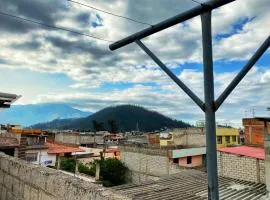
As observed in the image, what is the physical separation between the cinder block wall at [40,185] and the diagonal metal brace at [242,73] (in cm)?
152

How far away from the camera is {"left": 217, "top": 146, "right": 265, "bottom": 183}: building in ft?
53.3

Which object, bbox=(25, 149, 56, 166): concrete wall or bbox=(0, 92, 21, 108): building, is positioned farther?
bbox=(25, 149, 56, 166): concrete wall

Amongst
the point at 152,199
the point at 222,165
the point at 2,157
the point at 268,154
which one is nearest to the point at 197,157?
the point at 222,165

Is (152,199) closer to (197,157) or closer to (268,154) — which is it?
(268,154)

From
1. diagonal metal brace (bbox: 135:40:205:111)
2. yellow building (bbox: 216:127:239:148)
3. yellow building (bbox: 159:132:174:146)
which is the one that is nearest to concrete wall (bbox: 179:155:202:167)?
yellow building (bbox: 159:132:174:146)

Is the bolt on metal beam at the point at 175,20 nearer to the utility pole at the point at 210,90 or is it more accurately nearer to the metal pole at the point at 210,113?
the utility pole at the point at 210,90

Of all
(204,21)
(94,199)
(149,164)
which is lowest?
(149,164)

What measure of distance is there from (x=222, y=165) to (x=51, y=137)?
40213mm

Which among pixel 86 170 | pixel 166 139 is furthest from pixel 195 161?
pixel 86 170

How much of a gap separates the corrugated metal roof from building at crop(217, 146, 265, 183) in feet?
2.57

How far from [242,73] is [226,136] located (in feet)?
151

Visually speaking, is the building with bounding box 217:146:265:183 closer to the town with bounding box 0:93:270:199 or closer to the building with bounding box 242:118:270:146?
the town with bounding box 0:93:270:199

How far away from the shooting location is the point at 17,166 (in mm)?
5145

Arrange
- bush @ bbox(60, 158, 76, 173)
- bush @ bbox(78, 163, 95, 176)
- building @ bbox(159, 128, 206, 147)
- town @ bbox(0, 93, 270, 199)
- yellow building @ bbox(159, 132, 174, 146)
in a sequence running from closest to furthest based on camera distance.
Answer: town @ bbox(0, 93, 270, 199), bush @ bbox(60, 158, 76, 173), bush @ bbox(78, 163, 95, 176), building @ bbox(159, 128, 206, 147), yellow building @ bbox(159, 132, 174, 146)
